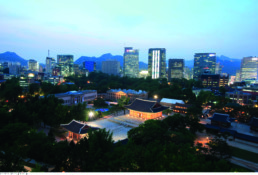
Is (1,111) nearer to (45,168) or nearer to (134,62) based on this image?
(45,168)

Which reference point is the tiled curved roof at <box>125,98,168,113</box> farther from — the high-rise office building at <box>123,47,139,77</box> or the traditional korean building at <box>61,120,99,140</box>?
the high-rise office building at <box>123,47,139,77</box>

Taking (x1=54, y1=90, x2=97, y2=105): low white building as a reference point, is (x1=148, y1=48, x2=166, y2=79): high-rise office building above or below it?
above

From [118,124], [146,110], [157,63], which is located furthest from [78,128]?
[157,63]

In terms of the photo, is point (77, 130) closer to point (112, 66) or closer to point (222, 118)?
point (222, 118)

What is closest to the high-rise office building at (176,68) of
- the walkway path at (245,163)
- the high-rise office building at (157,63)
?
the high-rise office building at (157,63)

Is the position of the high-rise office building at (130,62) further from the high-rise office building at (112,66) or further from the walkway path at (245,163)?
the walkway path at (245,163)

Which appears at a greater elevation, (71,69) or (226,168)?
(71,69)

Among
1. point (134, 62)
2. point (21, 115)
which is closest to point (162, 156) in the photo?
point (21, 115)

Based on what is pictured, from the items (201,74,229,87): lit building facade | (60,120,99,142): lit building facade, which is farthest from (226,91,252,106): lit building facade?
(60,120,99,142): lit building facade

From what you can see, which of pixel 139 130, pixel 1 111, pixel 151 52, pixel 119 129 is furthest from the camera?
pixel 151 52

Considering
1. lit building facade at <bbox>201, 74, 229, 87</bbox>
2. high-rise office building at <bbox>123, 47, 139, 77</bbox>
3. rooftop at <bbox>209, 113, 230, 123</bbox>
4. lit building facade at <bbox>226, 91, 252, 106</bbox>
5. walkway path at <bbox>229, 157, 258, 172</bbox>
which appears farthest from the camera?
high-rise office building at <bbox>123, 47, 139, 77</bbox>

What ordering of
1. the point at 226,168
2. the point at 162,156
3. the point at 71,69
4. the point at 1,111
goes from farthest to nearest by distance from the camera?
the point at 71,69
the point at 1,111
the point at 162,156
the point at 226,168
